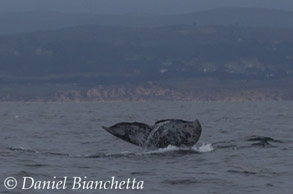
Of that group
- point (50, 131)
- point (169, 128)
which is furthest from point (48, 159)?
point (50, 131)

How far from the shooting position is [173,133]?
29.5 meters

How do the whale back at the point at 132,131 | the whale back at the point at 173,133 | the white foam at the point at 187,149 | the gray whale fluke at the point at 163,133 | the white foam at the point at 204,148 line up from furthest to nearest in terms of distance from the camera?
the white foam at the point at 204,148 < the white foam at the point at 187,149 < the whale back at the point at 173,133 < the gray whale fluke at the point at 163,133 < the whale back at the point at 132,131

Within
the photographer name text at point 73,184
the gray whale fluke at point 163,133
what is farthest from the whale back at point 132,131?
the photographer name text at point 73,184

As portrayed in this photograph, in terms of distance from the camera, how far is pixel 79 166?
1062 inches

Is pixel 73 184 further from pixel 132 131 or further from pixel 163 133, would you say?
pixel 163 133

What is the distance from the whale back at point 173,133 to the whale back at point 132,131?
323 millimetres

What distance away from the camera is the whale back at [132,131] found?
2772cm

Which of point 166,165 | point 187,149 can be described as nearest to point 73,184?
point 166,165

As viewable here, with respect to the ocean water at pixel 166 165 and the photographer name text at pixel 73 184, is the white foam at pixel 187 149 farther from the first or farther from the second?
the photographer name text at pixel 73 184

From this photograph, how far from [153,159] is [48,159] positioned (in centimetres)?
380

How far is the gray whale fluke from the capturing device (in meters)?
28.4

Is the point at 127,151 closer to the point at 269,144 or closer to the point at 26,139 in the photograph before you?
the point at 269,144

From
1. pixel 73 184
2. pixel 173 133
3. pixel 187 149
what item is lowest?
pixel 187 149

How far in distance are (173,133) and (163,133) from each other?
1.20 ft
